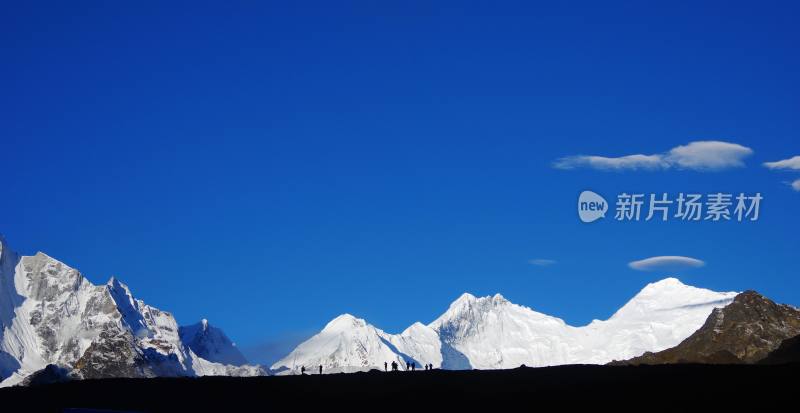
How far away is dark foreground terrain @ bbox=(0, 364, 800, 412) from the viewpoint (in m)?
51.7

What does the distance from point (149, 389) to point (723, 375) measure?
118 feet

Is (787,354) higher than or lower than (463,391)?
higher

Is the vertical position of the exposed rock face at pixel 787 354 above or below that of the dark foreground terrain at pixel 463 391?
above

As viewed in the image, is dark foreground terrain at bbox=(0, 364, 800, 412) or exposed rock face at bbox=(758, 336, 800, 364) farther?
exposed rock face at bbox=(758, 336, 800, 364)

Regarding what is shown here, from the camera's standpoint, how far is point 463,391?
5859 cm

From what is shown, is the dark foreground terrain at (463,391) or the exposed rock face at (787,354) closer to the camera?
the dark foreground terrain at (463,391)

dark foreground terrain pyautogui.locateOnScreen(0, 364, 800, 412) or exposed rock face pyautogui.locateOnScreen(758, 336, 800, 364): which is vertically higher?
exposed rock face pyautogui.locateOnScreen(758, 336, 800, 364)

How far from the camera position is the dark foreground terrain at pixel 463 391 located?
51.7m

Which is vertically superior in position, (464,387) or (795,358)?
(795,358)

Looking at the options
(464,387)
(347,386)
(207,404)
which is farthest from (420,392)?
(207,404)

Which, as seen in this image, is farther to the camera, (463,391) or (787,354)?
(787,354)

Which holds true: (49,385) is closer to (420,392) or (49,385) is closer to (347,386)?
(347,386)

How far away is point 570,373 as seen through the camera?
66688 millimetres

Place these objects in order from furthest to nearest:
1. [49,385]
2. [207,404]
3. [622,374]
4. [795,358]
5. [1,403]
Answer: [795,358] < [49,385] < [1,403] < [622,374] < [207,404]
